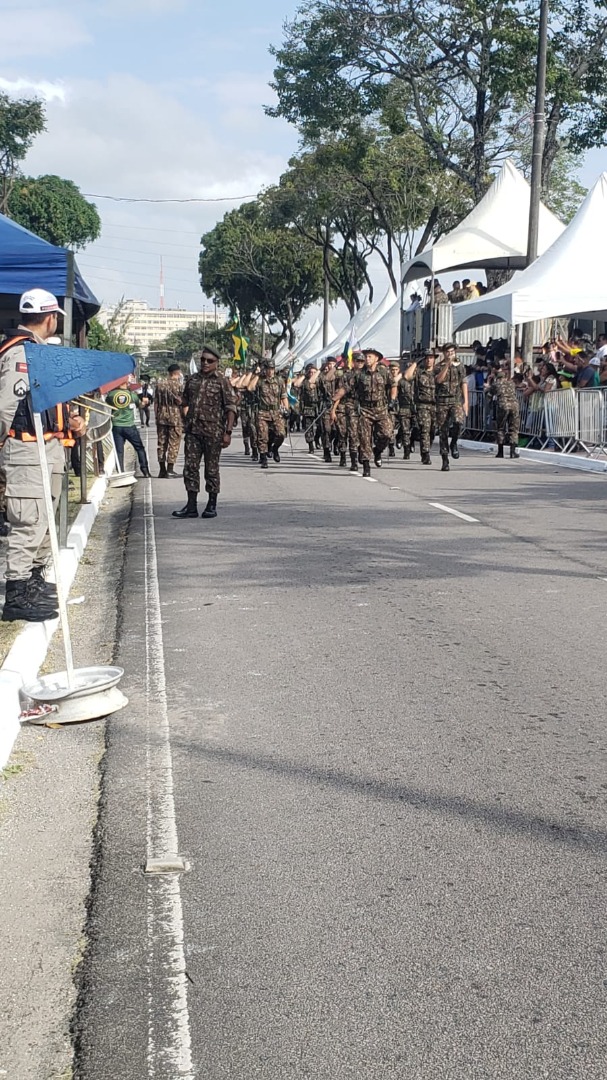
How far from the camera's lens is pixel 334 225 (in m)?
60.5

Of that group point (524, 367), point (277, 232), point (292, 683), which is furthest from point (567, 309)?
point (277, 232)

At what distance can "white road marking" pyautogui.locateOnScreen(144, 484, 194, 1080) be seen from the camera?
332cm

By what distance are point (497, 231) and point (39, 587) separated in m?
29.3

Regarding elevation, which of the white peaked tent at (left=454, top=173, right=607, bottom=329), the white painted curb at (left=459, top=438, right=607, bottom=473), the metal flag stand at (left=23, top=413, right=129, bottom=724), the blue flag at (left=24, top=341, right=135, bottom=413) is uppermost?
the white peaked tent at (left=454, top=173, right=607, bottom=329)

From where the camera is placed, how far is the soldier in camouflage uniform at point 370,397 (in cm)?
2078

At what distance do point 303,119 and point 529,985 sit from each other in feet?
146

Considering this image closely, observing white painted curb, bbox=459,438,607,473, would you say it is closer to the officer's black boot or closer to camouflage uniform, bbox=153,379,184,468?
camouflage uniform, bbox=153,379,184,468

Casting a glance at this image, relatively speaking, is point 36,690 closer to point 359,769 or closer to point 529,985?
point 359,769

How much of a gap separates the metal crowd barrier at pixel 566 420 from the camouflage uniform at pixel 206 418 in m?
10.0

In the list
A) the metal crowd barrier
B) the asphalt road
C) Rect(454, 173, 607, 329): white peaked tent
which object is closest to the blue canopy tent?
the asphalt road

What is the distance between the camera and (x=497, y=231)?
117 ft

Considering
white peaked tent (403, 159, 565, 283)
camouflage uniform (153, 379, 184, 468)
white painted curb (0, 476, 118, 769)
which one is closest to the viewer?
white painted curb (0, 476, 118, 769)

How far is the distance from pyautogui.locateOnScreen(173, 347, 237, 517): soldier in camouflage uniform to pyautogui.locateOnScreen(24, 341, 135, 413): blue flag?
25.1ft

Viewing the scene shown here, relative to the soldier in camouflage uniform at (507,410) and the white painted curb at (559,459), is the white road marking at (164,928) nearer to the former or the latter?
the white painted curb at (559,459)
